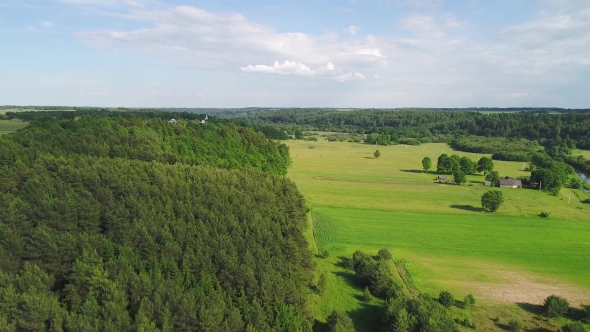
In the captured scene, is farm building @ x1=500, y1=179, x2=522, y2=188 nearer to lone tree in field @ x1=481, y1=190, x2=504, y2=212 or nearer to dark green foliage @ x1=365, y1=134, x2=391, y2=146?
lone tree in field @ x1=481, y1=190, x2=504, y2=212

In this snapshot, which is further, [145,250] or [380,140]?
[380,140]

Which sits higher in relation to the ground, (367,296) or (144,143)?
(144,143)

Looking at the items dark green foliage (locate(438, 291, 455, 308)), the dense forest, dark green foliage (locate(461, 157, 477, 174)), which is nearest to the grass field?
dark green foliage (locate(438, 291, 455, 308))

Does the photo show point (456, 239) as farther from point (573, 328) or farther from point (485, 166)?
point (485, 166)

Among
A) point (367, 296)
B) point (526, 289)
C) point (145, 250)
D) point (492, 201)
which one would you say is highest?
point (145, 250)

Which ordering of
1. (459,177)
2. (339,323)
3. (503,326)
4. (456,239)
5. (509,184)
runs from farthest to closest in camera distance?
(459,177) → (509,184) → (456,239) → (503,326) → (339,323)

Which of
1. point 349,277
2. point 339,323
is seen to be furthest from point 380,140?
point 339,323

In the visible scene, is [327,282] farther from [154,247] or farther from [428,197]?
[428,197]
